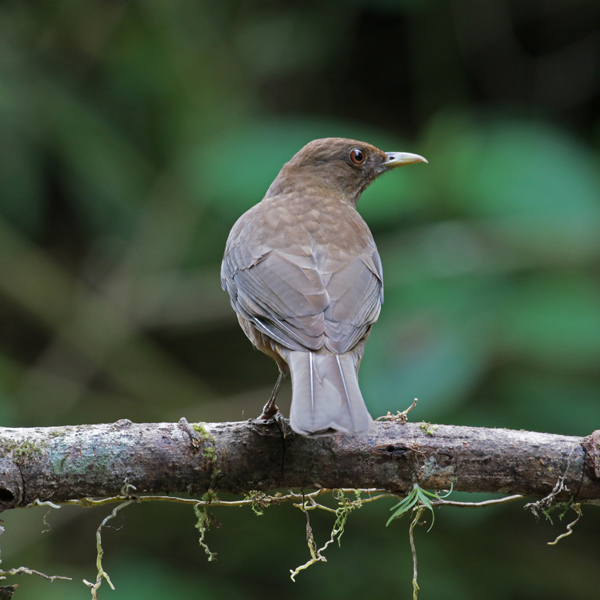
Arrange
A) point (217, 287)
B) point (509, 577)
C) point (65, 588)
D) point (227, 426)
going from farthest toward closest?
1. point (217, 287)
2. point (509, 577)
3. point (65, 588)
4. point (227, 426)

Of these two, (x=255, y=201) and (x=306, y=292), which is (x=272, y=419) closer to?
(x=306, y=292)

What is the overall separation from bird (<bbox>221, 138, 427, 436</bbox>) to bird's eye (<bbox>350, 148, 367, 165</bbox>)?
→ 0.53 feet

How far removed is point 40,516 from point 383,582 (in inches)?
91.5

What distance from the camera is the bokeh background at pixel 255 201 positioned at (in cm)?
473

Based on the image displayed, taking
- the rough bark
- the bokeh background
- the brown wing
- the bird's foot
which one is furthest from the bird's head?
the rough bark

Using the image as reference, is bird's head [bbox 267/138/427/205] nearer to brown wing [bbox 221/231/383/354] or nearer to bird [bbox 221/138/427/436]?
bird [bbox 221/138/427/436]

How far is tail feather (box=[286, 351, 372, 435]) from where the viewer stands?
258cm

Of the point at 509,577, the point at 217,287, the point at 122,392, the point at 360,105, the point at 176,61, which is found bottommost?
the point at 509,577

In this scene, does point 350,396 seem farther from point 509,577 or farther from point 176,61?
point 176,61

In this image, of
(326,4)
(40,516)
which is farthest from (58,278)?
(326,4)

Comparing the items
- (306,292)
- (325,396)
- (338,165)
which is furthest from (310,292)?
(338,165)

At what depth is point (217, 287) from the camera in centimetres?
645

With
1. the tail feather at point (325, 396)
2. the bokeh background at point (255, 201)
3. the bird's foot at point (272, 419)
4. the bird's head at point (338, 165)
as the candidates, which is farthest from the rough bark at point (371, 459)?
the bird's head at point (338, 165)

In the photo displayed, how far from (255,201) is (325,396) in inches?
116
